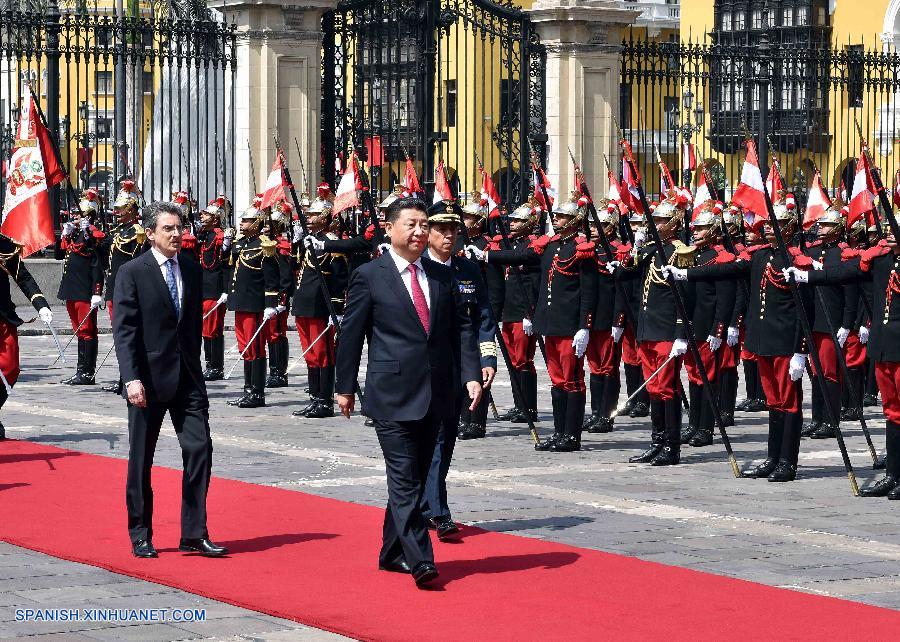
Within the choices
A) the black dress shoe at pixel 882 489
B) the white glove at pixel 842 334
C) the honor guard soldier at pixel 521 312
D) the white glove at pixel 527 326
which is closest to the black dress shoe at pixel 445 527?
the black dress shoe at pixel 882 489

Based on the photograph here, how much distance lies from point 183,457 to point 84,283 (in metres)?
9.49

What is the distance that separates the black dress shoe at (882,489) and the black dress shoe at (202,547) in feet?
13.6

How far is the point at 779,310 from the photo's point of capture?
1173 cm

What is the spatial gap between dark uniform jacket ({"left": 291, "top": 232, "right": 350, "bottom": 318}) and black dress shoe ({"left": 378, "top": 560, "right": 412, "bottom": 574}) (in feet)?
23.6

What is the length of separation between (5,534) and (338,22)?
15.6 meters

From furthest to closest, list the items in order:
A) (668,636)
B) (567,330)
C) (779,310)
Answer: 1. (567,330)
2. (779,310)
3. (668,636)

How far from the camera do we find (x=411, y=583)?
8.20 metres

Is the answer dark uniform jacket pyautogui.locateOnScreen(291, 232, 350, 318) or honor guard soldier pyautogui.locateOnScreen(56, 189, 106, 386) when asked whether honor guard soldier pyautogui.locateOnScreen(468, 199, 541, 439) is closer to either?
dark uniform jacket pyautogui.locateOnScreen(291, 232, 350, 318)

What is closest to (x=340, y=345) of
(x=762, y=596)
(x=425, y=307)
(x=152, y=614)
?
(x=425, y=307)

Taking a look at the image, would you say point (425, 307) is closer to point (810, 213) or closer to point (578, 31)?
point (810, 213)

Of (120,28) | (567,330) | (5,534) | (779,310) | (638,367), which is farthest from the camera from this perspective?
(120,28)

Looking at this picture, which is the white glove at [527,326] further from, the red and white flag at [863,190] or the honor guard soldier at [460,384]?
Answer: the honor guard soldier at [460,384]

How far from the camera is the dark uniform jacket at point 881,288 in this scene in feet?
35.1

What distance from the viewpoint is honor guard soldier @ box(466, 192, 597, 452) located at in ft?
43.4
